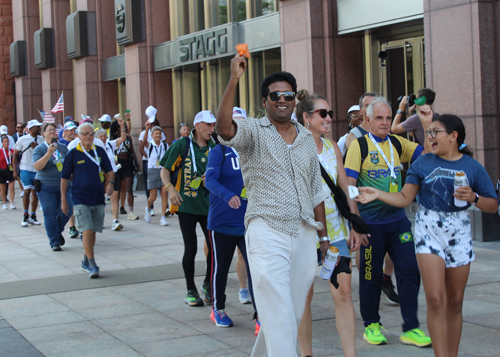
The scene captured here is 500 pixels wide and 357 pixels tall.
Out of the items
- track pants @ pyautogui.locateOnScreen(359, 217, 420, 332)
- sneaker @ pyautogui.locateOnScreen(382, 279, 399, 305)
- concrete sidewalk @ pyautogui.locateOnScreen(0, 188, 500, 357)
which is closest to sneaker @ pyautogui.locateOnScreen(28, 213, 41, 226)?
concrete sidewalk @ pyautogui.locateOnScreen(0, 188, 500, 357)

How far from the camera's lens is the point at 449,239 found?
14.7 ft

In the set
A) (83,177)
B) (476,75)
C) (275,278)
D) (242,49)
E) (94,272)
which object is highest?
(476,75)

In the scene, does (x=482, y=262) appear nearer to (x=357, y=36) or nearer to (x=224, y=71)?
(x=357, y=36)

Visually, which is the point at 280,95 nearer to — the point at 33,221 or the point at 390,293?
the point at 390,293

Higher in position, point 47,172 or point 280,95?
point 280,95

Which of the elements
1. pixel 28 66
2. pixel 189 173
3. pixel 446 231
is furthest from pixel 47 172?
pixel 28 66

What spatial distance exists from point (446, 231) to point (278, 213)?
1.24 m

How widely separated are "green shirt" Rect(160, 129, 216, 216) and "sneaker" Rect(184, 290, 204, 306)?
81cm

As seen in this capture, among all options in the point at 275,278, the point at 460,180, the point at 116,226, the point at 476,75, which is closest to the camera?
the point at 275,278

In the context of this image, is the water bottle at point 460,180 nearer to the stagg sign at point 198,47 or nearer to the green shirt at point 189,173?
the green shirt at point 189,173

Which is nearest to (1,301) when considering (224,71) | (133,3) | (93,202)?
(93,202)

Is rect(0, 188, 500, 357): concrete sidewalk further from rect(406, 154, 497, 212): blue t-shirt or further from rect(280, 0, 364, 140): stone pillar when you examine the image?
rect(280, 0, 364, 140): stone pillar

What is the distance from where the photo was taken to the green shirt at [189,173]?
23.1 feet

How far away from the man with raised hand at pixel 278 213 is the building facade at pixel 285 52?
6149mm
